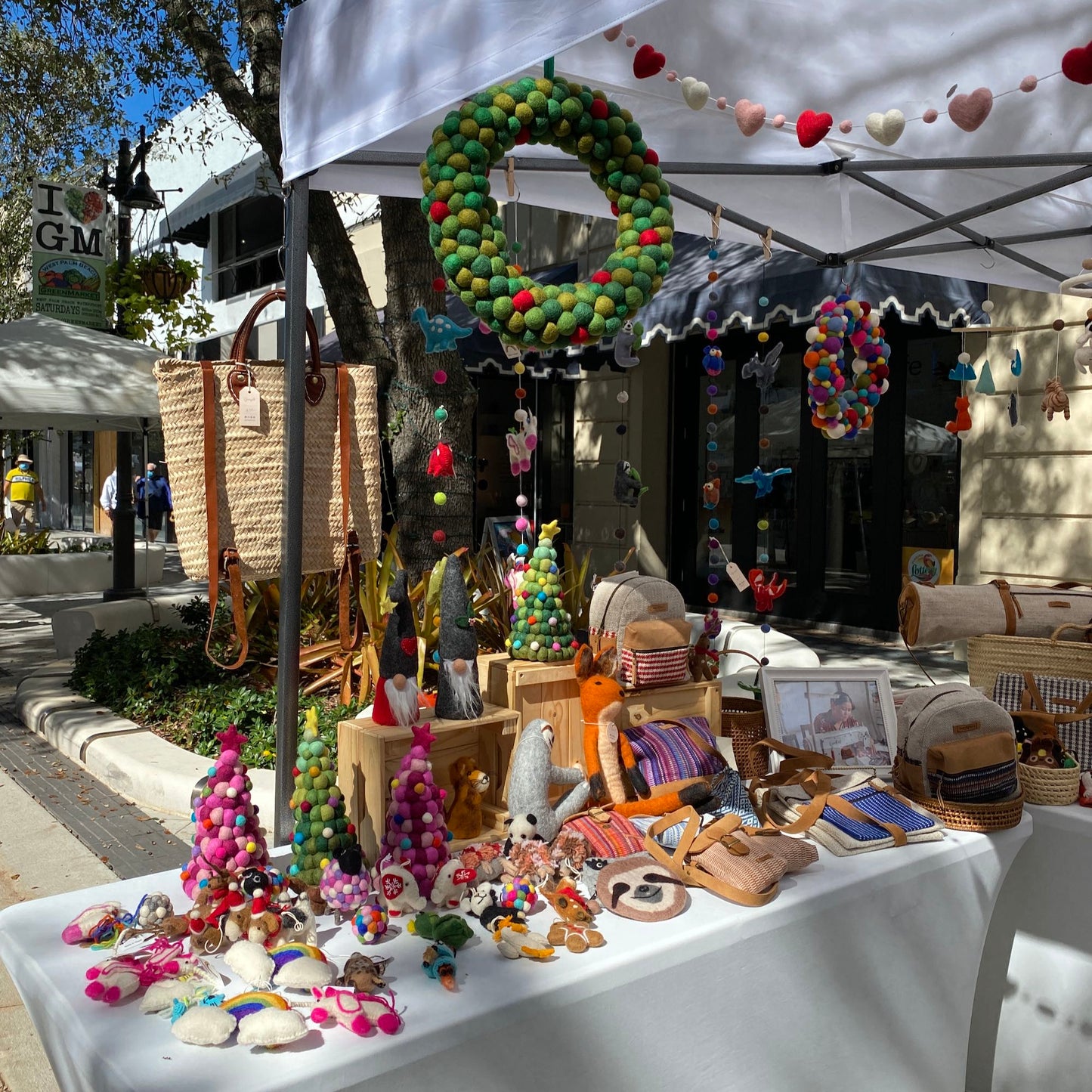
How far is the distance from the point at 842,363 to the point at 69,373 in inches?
215

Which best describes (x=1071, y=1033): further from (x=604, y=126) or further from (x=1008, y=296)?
(x=1008, y=296)

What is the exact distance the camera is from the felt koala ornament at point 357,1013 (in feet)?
4.85

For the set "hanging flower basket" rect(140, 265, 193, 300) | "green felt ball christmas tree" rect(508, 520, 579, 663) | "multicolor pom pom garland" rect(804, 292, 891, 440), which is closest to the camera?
"green felt ball christmas tree" rect(508, 520, 579, 663)

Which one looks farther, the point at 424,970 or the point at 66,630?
the point at 66,630

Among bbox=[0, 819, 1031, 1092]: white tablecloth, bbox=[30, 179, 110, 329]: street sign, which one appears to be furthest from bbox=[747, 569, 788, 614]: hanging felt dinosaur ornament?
bbox=[30, 179, 110, 329]: street sign

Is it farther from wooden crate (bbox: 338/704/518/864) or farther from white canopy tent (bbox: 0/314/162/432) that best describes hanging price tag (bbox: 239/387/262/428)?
white canopy tent (bbox: 0/314/162/432)

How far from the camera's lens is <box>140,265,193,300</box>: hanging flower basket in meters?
9.02

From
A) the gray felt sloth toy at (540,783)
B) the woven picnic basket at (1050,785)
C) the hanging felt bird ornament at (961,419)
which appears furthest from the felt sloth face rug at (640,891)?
the hanging felt bird ornament at (961,419)

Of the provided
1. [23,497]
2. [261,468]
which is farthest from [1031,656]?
[23,497]

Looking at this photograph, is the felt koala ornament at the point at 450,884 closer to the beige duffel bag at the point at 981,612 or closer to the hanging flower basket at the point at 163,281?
the beige duffel bag at the point at 981,612

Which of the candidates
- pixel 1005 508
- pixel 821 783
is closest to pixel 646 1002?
pixel 821 783

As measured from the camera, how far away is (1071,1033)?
2479 millimetres

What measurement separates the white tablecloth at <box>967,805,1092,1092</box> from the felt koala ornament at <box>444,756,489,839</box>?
146 cm

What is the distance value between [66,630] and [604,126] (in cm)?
707
